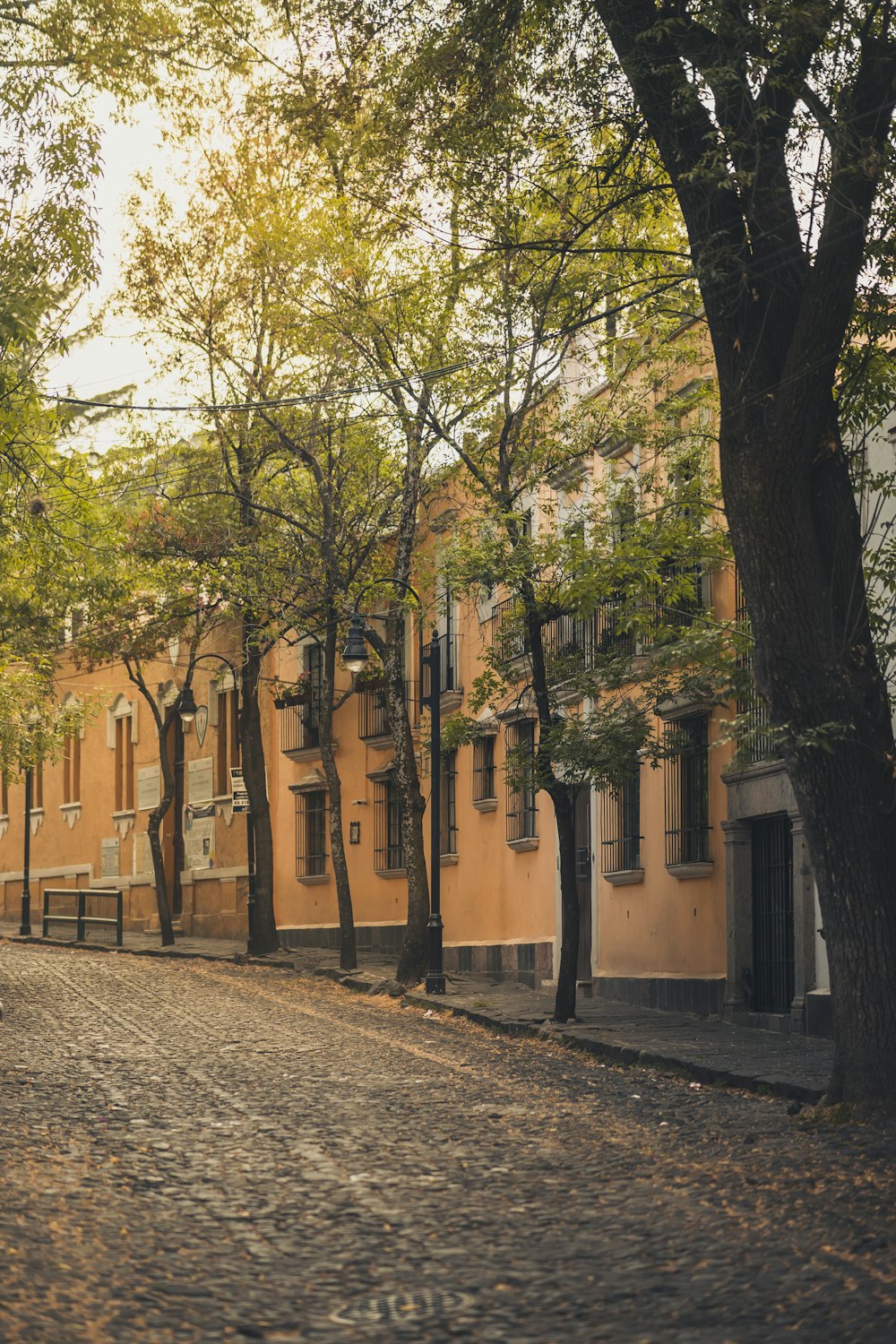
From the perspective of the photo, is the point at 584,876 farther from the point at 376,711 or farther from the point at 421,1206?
the point at 421,1206

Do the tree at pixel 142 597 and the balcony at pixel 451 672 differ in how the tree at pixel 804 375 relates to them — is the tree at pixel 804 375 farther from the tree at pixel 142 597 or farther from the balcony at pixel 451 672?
the balcony at pixel 451 672

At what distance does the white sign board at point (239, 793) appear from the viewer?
3159cm

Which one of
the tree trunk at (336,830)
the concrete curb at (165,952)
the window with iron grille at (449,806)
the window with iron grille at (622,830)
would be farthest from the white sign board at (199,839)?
the window with iron grille at (622,830)

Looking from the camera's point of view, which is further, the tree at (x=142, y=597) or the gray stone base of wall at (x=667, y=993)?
the tree at (x=142, y=597)

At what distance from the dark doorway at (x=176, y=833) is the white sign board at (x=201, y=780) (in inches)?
21.5

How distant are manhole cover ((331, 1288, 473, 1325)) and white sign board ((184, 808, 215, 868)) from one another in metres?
32.2

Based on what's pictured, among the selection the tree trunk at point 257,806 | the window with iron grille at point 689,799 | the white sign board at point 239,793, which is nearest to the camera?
the window with iron grille at point 689,799

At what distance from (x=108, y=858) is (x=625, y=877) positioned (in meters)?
23.3

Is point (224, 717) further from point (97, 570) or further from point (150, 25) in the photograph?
point (150, 25)

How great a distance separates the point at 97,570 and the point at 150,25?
9.72 metres

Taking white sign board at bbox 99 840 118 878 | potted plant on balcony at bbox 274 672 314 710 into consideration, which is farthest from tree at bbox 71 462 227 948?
white sign board at bbox 99 840 118 878

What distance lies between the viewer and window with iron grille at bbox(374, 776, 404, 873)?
31375 mm

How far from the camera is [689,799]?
20656 millimetres

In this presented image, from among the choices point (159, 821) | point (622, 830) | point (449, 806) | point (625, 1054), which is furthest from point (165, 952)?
point (625, 1054)
